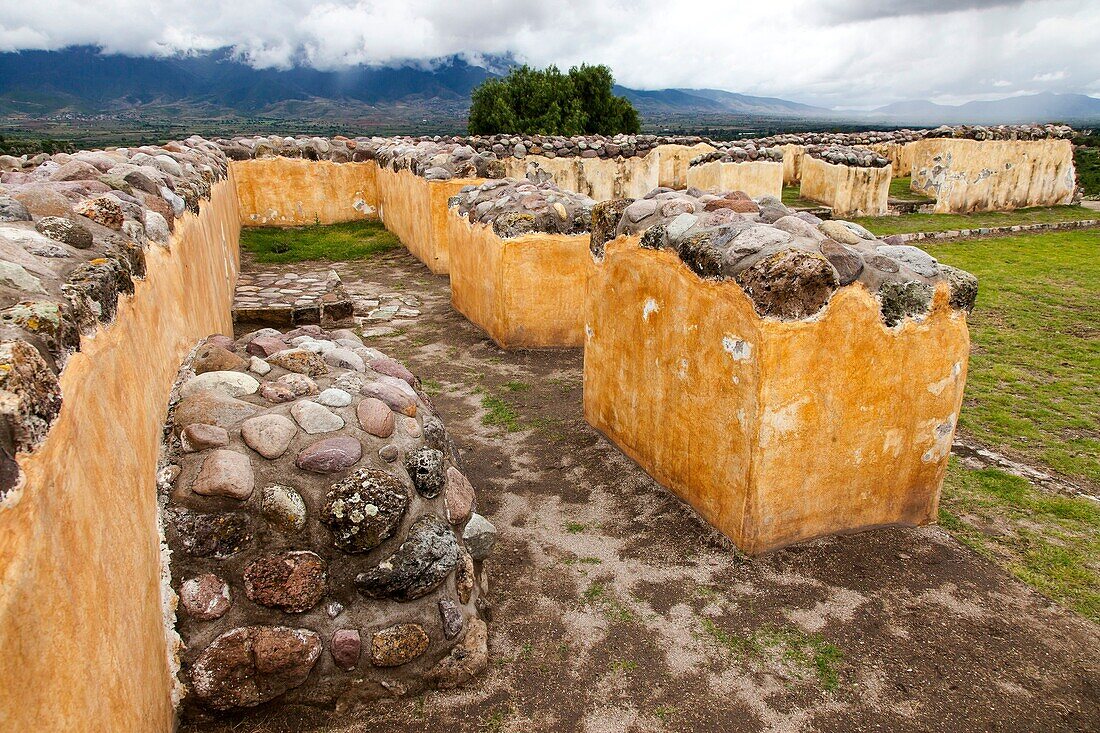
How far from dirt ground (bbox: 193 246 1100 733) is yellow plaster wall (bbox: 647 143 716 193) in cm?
1430

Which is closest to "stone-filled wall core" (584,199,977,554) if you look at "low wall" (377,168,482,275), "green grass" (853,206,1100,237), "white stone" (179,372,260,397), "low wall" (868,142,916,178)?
"white stone" (179,372,260,397)

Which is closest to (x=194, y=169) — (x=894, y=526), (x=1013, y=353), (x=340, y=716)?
(x=340, y=716)

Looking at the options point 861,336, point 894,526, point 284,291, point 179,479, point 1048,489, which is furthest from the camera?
point 284,291

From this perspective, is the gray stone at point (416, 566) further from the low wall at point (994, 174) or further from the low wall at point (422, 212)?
the low wall at point (994, 174)

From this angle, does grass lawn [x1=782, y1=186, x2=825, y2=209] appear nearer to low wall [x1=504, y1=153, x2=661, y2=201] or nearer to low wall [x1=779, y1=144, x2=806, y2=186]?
low wall [x1=779, y1=144, x2=806, y2=186]

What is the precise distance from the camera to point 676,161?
701 inches

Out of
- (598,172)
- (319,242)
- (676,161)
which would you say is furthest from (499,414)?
(676,161)

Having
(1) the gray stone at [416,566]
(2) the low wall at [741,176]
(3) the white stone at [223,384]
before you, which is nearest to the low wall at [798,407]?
(1) the gray stone at [416,566]

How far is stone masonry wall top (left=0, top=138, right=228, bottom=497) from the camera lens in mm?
1542

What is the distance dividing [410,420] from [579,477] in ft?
6.11

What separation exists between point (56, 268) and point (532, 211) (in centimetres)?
542

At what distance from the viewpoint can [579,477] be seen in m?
4.94

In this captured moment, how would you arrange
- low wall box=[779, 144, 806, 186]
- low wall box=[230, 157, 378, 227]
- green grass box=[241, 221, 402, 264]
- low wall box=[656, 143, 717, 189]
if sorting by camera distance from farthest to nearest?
low wall box=[779, 144, 806, 186]
low wall box=[656, 143, 717, 189]
low wall box=[230, 157, 378, 227]
green grass box=[241, 221, 402, 264]

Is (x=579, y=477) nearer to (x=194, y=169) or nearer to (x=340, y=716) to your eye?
(x=340, y=716)
